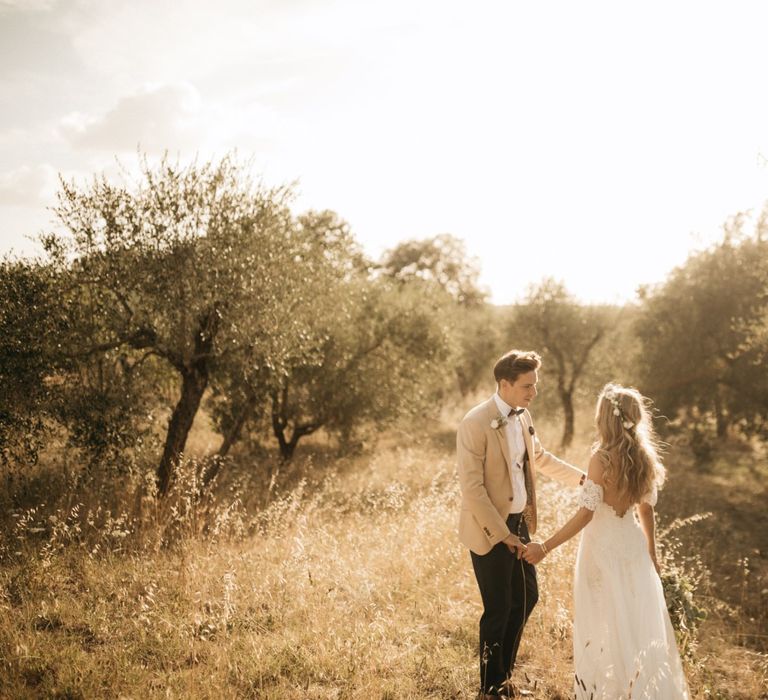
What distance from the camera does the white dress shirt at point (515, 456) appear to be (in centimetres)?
442

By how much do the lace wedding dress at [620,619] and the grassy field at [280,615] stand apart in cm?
63

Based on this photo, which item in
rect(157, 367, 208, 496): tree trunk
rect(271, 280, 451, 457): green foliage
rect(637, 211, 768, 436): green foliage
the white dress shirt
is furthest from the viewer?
rect(637, 211, 768, 436): green foliage

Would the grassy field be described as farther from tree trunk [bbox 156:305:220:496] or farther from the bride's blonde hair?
the bride's blonde hair

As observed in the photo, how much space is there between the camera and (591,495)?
4.18 meters

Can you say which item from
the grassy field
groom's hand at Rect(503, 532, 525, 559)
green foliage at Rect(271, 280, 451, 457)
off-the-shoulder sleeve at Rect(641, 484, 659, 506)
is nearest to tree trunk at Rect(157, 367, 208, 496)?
the grassy field

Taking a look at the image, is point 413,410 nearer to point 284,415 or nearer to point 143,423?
point 284,415

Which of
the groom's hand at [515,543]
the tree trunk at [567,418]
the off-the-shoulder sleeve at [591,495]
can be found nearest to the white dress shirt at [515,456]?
the groom's hand at [515,543]

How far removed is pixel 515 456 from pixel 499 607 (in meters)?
1.19

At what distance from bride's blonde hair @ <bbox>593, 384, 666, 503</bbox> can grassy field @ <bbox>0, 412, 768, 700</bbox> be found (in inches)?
58.4

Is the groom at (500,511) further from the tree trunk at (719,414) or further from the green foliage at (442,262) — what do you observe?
the green foliage at (442,262)

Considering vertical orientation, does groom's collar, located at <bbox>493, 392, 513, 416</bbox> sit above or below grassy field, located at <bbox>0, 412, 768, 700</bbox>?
above

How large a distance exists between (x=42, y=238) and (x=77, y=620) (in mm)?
6032

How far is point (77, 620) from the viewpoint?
17.2ft

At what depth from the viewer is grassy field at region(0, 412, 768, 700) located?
4523 millimetres
